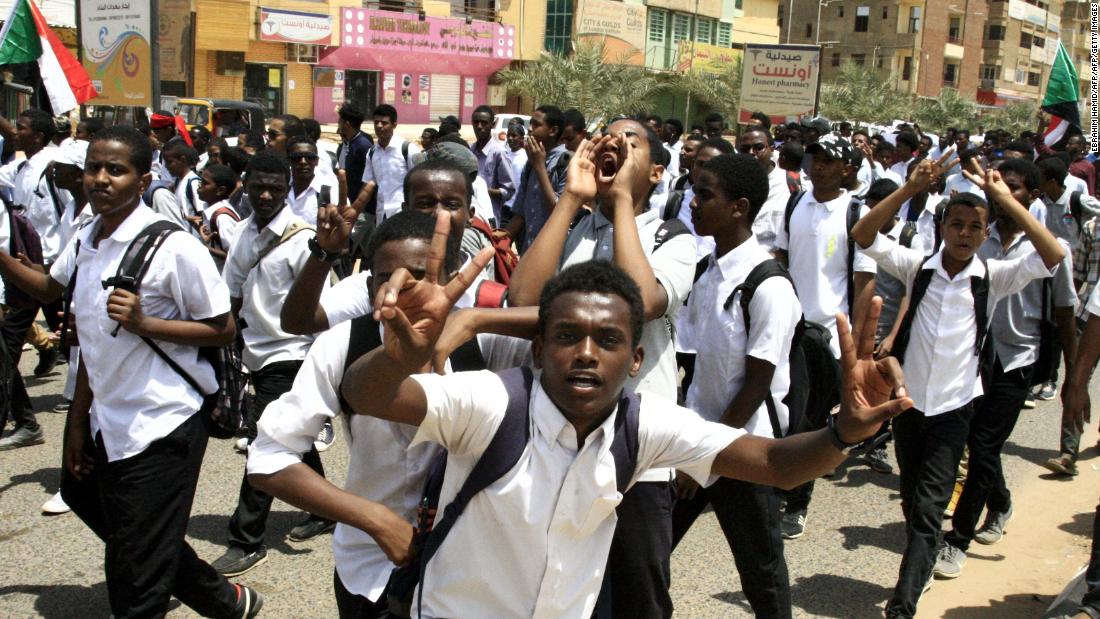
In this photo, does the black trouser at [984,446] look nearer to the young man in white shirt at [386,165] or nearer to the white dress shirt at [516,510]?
the white dress shirt at [516,510]

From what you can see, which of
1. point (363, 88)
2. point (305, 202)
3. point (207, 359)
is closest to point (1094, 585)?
point (207, 359)

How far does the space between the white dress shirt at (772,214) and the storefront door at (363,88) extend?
33668 mm

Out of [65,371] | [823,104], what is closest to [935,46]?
[823,104]

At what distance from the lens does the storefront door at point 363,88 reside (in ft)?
129

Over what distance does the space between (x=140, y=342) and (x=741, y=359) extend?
206 cm

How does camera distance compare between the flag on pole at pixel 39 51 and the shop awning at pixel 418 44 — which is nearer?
the flag on pole at pixel 39 51

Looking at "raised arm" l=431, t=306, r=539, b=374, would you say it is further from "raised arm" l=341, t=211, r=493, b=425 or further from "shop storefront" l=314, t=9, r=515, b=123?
"shop storefront" l=314, t=9, r=515, b=123

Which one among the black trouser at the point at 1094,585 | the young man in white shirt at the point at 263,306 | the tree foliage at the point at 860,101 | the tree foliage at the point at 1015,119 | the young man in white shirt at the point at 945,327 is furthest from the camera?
the tree foliage at the point at 1015,119

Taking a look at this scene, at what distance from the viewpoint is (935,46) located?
69500mm

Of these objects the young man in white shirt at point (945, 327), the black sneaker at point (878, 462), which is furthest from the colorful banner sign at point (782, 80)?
the young man in white shirt at point (945, 327)

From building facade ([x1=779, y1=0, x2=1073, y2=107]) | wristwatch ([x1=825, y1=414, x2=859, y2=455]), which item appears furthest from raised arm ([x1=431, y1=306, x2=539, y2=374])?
building facade ([x1=779, y1=0, x2=1073, y2=107])

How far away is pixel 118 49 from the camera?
437 inches

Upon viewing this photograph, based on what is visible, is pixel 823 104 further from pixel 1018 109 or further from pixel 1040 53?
pixel 1040 53

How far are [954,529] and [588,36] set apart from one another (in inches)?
1618
